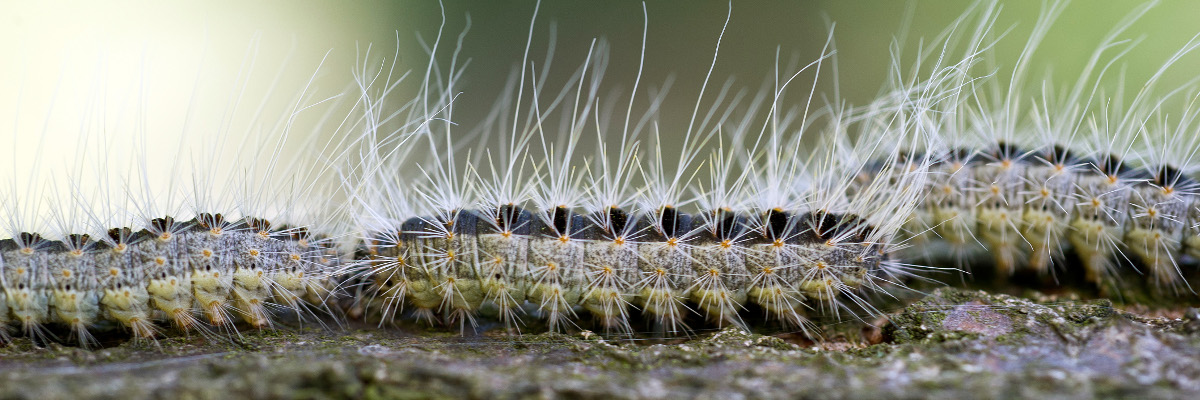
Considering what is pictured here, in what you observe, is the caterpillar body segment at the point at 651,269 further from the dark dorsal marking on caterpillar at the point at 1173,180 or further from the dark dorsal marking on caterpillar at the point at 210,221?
the dark dorsal marking on caterpillar at the point at 1173,180

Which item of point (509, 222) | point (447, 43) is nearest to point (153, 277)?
point (509, 222)

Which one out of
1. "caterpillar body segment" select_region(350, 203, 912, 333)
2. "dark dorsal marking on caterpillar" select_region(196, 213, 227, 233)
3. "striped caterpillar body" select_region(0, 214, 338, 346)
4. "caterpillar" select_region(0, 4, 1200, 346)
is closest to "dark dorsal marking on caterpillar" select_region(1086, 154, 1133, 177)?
"caterpillar" select_region(0, 4, 1200, 346)

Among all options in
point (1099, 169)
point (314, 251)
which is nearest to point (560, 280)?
point (314, 251)

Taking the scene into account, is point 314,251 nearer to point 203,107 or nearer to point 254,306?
point 254,306

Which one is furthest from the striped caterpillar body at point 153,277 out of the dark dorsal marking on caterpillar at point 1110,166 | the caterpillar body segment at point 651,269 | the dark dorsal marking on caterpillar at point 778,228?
the dark dorsal marking on caterpillar at point 1110,166

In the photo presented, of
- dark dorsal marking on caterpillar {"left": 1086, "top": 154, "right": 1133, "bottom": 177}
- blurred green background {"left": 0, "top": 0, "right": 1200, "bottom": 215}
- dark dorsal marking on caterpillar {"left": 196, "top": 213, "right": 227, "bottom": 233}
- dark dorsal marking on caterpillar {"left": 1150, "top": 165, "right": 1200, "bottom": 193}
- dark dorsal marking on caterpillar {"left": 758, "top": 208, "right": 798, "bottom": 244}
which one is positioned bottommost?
dark dorsal marking on caterpillar {"left": 758, "top": 208, "right": 798, "bottom": 244}

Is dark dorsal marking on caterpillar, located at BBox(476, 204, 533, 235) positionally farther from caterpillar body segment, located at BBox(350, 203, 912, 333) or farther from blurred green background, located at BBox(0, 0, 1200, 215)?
blurred green background, located at BBox(0, 0, 1200, 215)

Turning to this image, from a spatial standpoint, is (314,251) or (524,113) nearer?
(314,251)

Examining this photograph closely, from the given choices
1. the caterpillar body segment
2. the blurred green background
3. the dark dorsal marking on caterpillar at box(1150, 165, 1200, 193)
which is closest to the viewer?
the caterpillar body segment

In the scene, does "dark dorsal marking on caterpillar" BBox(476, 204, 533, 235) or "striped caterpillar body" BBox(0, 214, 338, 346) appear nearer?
"striped caterpillar body" BBox(0, 214, 338, 346)

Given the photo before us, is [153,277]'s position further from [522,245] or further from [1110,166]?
[1110,166]

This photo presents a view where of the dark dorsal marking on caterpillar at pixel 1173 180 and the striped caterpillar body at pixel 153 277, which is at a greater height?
the dark dorsal marking on caterpillar at pixel 1173 180
